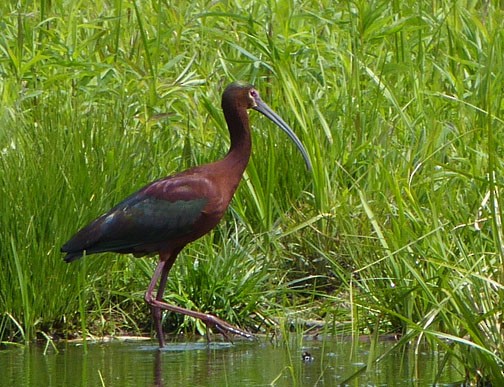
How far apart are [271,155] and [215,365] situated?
5.74 ft

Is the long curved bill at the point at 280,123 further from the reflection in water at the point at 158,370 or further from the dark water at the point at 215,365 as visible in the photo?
the reflection in water at the point at 158,370

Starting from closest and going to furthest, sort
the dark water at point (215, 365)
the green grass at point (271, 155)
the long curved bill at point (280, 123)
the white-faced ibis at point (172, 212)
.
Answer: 1. the dark water at point (215, 365)
2. the green grass at point (271, 155)
3. the white-faced ibis at point (172, 212)
4. the long curved bill at point (280, 123)

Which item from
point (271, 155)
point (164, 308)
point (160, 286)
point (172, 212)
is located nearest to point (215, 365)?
point (164, 308)

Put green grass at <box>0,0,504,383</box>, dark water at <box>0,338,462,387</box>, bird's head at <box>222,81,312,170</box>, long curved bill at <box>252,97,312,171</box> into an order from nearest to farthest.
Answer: dark water at <box>0,338,462,387</box> < green grass at <box>0,0,504,383</box> < long curved bill at <box>252,97,312,171</box> < bird's head at <box>222,81,312,170</box>

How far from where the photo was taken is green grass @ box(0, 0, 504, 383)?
242 inches

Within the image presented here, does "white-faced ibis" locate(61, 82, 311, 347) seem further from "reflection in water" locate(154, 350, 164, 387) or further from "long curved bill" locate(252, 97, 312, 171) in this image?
"reflection in water" locate(154, 350, 164, 387)

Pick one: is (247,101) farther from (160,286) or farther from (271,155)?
(160,286)

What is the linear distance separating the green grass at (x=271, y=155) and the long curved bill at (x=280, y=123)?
7 cm

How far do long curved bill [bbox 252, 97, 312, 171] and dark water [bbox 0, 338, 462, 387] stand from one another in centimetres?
113

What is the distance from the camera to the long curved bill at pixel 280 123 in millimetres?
7555

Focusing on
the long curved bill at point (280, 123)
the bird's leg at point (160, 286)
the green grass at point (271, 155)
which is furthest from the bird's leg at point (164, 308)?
Result: the long curved bill at point (280, 123)

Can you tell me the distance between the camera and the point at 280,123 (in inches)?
306

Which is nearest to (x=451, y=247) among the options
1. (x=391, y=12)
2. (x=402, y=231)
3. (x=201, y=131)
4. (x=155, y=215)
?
(x=402, y=231)

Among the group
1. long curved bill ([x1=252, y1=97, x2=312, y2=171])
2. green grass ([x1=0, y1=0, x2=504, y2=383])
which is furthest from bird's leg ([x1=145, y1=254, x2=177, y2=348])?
long curved bill ([x1=252, y1=97, x2=312, y2=171])
